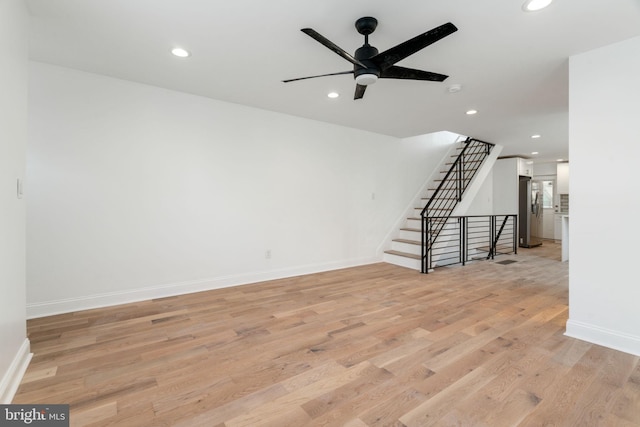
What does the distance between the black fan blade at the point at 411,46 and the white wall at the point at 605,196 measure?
1.59 m

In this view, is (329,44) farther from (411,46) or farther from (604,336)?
(604,336)

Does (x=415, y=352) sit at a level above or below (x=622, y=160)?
below

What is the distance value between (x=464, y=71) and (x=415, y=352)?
2648mm

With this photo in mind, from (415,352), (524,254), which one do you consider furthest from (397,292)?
(524,254)

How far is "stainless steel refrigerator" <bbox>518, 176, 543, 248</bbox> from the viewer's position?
7630mm

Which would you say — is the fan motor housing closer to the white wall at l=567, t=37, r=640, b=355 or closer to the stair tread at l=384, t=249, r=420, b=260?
the white wall at l=567, t=37, r=640, b=355

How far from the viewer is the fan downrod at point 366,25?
2.00 metres

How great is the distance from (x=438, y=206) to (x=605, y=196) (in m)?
3.93

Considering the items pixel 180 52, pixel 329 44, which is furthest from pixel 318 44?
pixel 180 52

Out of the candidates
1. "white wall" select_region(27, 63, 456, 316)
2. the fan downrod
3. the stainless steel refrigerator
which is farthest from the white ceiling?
the stainless steel refrigerator

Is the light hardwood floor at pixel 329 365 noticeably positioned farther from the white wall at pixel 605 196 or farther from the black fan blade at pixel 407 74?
the black fan blade at pixel 407 74

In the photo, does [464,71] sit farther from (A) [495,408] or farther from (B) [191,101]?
(B) [191,101]

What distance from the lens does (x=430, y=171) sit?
→ 6.60 metres

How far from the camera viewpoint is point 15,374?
178 centimetres
